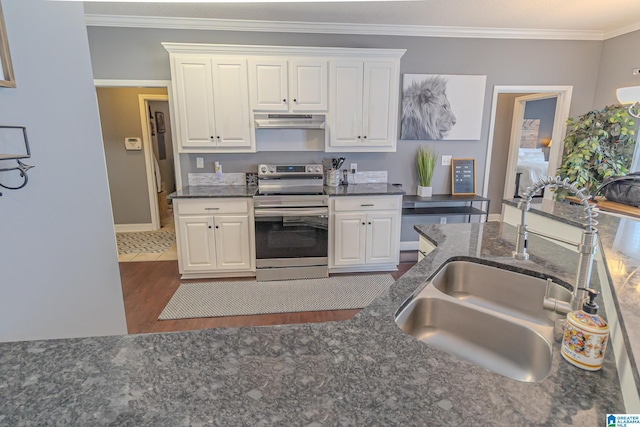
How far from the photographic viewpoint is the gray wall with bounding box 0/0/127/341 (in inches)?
45.7

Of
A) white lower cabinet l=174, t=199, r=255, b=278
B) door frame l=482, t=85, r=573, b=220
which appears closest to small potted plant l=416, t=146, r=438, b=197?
door frame l=482, t=85, r=573, b=220

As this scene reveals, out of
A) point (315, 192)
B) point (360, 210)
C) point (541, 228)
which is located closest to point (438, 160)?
point (360, 210)

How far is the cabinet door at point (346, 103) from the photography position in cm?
334

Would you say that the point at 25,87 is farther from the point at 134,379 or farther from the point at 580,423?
the point at 580,423

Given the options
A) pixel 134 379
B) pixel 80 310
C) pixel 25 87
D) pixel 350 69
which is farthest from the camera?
pixel 350 69

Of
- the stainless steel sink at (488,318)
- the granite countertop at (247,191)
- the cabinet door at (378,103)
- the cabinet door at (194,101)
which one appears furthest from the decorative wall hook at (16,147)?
the cabinet door at (378,103)

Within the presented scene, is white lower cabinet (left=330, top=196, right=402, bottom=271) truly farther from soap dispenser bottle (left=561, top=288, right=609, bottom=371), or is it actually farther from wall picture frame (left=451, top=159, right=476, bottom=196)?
soap dispenser bottle (left=561, top=288, right=609, bottom=371)

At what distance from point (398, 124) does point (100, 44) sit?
126 inches

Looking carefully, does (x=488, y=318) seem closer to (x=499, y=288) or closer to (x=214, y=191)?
(x=499, y=288)

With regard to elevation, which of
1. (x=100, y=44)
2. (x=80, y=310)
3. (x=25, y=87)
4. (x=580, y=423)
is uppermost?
(x=100, y=44)

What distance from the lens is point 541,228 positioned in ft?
6.70

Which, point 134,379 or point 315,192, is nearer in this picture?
point 134,379

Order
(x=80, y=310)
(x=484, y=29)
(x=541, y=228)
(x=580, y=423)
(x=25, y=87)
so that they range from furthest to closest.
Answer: (x=484, y=29)
(x=541, y=228)
(x=80, y=310)
(x=25, y=87)
(x=580, y=423)

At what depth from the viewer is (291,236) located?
3.25 meters
